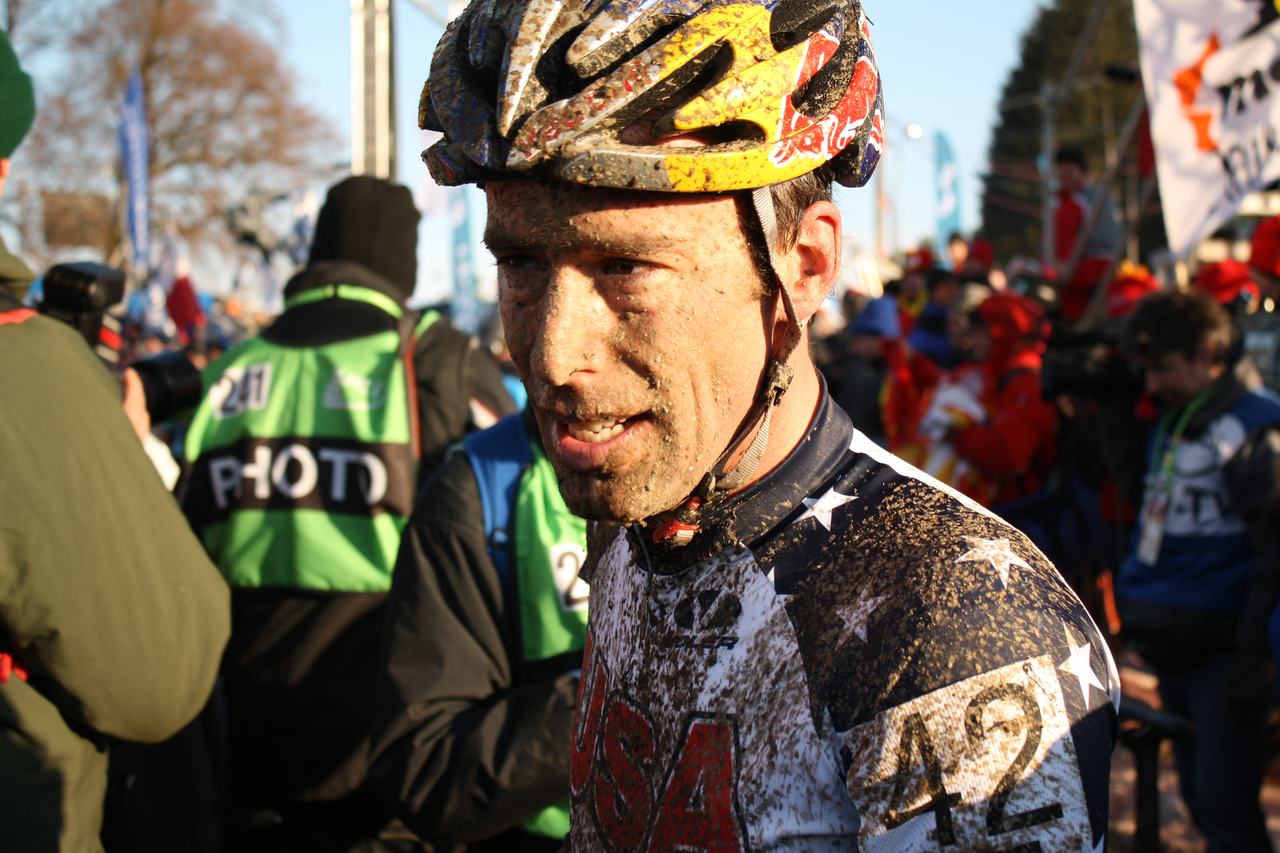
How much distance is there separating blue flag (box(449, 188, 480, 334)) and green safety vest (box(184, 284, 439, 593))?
47.7ft

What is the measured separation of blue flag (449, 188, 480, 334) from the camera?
18.2 m

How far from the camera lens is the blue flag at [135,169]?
1645 centimetres

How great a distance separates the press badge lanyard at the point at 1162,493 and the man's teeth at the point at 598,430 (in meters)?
3.95

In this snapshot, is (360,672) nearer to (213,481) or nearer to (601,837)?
(213,481)

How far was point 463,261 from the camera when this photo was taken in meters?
18.3

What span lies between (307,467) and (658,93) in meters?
2.32

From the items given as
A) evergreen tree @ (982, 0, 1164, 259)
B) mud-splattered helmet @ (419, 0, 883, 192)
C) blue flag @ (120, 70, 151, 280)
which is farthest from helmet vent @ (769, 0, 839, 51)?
evergreen tree @ (982, 0, 1164, 259)

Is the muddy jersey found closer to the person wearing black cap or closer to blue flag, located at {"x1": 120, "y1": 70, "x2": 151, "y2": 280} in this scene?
the person wearing black cap

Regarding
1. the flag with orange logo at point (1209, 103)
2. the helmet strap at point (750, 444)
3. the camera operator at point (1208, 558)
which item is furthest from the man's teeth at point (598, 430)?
the flag with orange logo at point (1209, 103)

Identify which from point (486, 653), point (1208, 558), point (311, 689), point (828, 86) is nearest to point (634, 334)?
point (828, 86)

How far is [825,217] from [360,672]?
2.27 meters

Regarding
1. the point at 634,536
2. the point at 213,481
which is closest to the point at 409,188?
the point at 213,481

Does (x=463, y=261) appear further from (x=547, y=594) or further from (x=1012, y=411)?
(x=547, y=594)

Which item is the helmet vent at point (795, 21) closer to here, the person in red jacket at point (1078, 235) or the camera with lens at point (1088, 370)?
the camera with lens at point (1088, 370)
